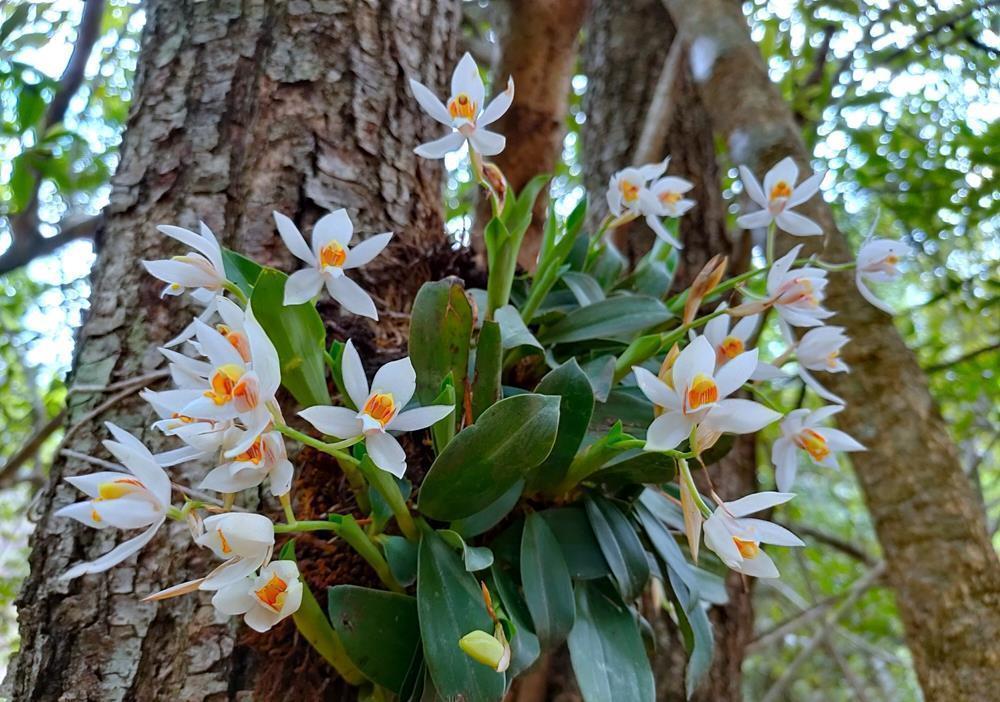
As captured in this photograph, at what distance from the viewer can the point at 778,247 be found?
1368mm

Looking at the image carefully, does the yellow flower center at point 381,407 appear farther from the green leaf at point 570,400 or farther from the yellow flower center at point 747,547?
the yellow flower center at point 747,547

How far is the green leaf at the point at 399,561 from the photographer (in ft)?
2.12

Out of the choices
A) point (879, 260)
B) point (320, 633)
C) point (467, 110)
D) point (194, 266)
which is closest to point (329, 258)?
point (194, 266)

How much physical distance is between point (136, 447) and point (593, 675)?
437 millimetres

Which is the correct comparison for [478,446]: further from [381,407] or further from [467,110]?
[467,110]

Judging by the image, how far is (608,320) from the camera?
810 millimetres

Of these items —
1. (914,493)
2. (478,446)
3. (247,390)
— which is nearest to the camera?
(247,390)

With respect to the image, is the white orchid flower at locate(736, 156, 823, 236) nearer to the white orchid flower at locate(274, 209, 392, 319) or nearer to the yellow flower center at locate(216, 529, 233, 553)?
the white orchid flower at locate(274, 209, 392, 319)

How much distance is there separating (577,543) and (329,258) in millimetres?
373

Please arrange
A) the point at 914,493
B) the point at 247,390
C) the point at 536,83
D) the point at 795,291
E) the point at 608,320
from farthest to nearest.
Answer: the point at 536,83 < the point at 914,493 < the point at 608,320 < the point at 795,291 < the point at 247,390

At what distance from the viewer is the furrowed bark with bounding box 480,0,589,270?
130 cm

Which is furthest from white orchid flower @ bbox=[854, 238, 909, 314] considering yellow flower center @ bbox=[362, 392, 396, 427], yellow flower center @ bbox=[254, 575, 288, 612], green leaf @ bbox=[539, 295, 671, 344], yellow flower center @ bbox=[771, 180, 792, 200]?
yellow flower center @ bbox=[254, 575, 288, 612]

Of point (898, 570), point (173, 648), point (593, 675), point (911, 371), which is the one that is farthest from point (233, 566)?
point (911, 371)

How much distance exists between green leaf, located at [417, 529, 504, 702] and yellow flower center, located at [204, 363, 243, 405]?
0.24 m
